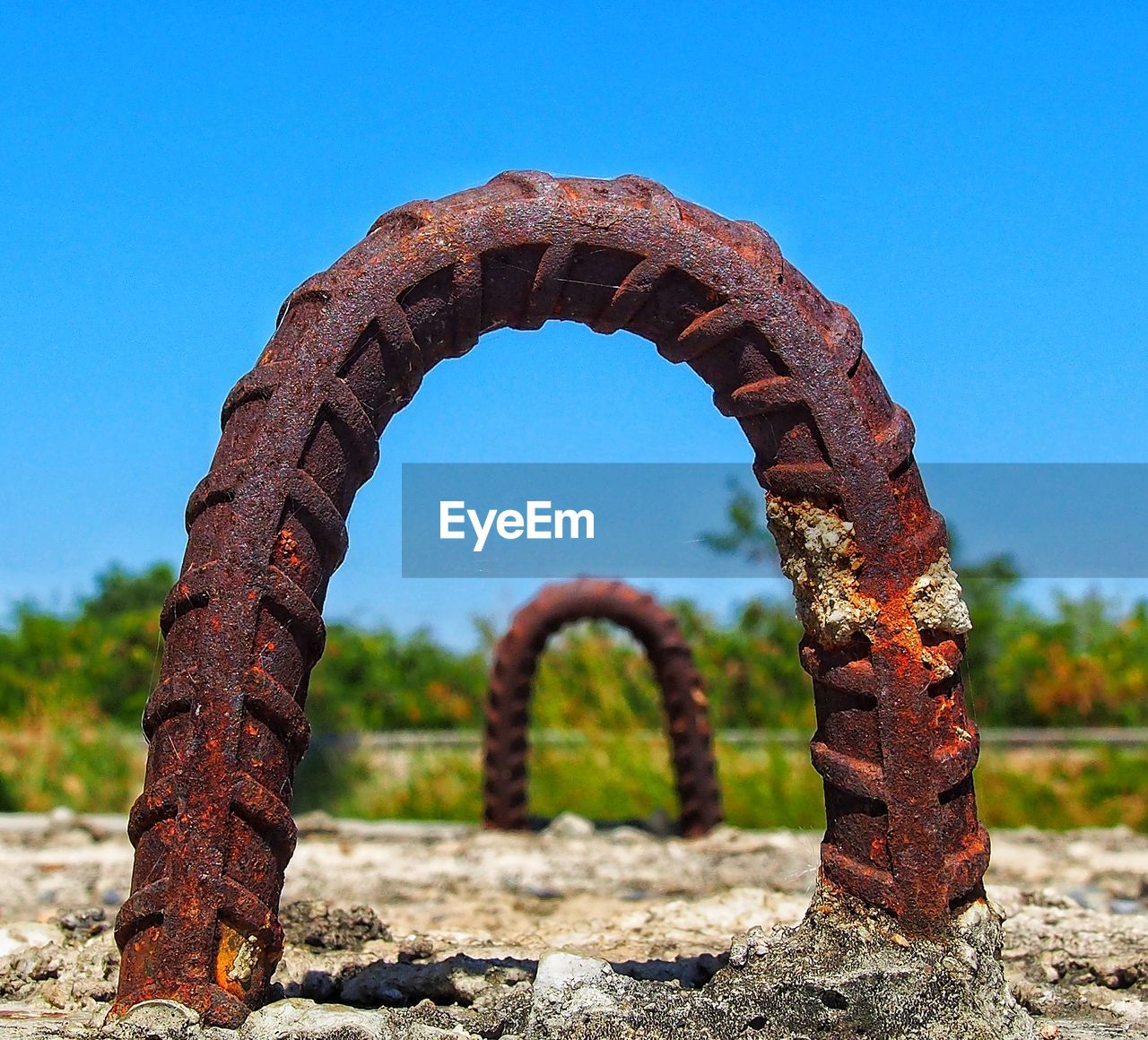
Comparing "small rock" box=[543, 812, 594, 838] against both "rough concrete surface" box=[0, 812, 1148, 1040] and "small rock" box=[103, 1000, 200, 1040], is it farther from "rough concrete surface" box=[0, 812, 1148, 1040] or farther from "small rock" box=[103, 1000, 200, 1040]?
"small rock" box=[103, 1000, 200, 1040]

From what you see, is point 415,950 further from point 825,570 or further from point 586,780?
point 586,780

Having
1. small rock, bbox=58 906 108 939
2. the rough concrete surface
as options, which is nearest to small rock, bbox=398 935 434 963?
the rough concrete surface

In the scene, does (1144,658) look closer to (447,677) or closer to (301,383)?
(447,677)

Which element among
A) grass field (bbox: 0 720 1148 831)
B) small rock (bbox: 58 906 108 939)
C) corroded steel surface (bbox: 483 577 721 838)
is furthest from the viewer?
grass field (bbox: 0 720 1148 831)

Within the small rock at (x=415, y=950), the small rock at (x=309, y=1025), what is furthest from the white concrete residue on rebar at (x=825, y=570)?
the small rock at (x=415, y=950)

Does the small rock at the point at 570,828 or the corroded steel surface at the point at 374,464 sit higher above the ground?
the corroded steel surface at the point at 374,464

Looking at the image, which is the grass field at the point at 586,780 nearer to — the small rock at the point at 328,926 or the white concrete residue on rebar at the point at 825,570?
the small rock at the point at 328,926
